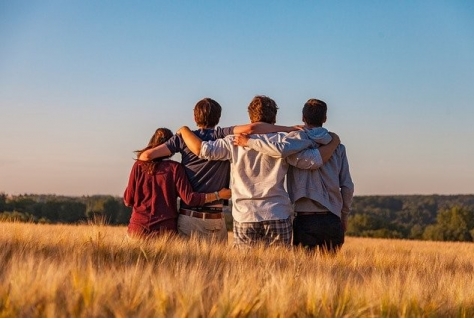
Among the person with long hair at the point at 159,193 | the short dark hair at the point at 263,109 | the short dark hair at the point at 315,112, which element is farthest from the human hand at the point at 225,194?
the short dark hair at the point at 315,112

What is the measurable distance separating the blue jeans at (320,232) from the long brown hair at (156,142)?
1724 mm

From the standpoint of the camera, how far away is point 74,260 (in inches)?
211

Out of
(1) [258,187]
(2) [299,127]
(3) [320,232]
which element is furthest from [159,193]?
(3) [320,232]

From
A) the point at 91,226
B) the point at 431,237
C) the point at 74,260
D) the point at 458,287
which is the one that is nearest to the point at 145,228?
the point at 91,226

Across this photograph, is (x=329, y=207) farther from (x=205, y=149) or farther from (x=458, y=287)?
(x=458, y=287)

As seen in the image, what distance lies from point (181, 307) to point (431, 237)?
51377 mm

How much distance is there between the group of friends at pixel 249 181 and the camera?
7801 mm

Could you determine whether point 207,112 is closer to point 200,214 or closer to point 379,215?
point 200,214

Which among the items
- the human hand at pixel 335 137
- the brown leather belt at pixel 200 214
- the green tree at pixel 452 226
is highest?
the human hand at pixel 335 137

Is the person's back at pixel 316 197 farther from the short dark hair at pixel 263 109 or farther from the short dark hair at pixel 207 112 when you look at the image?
the short dark hair at pixel 207 112

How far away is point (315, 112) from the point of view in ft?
26.6

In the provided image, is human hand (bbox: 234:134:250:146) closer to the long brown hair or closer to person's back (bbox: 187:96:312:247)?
person's back (bbox: 187:96:312:247)

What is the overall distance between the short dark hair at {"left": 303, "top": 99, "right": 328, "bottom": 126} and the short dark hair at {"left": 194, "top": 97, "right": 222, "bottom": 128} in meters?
0.97

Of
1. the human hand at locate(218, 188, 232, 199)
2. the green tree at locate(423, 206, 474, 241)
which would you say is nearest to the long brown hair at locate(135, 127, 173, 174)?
the human hand at locate(218, 188, 232, 199)
